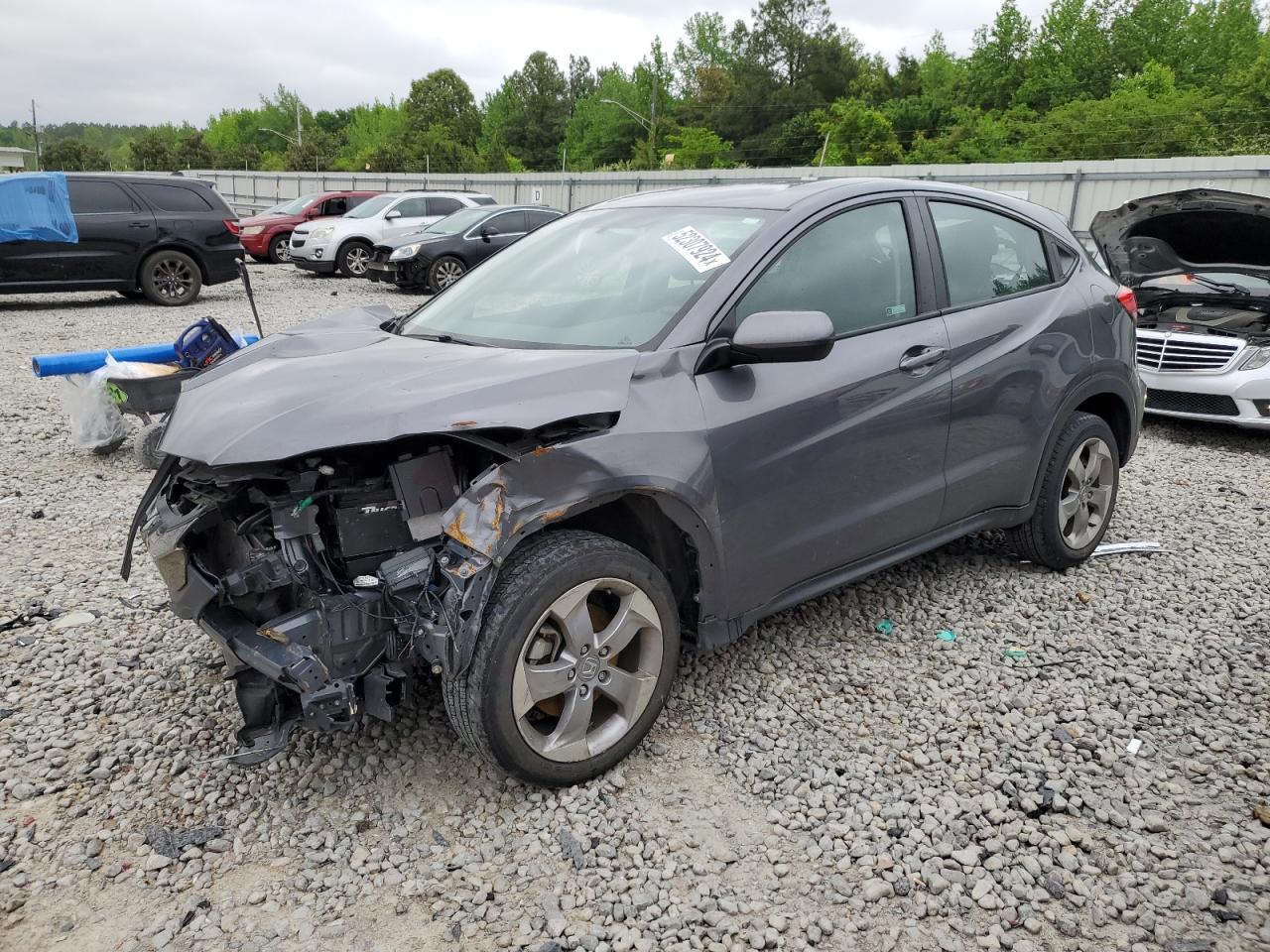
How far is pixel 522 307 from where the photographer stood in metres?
3.44

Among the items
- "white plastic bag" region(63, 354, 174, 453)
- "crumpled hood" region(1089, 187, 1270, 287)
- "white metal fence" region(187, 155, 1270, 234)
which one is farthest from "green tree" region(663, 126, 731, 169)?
"white plastic bag" region(63, 354, 174, 453)

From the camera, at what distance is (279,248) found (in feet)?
65.2

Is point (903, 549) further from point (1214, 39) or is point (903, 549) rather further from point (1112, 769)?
point (1214, 39)

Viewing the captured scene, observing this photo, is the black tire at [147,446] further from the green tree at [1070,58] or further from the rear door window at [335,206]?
the green tree at [1070,58]

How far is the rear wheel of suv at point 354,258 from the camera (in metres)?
17.3

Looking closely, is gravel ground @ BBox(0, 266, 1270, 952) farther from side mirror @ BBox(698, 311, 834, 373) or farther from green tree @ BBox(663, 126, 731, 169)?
green tree @ BBox(663, 126, 731, 169)

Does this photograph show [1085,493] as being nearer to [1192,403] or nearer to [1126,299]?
[1126,299]

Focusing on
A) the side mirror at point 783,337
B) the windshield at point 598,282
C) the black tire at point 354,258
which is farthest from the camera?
the black tire at point 354,258

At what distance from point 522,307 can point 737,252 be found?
2.68 ft

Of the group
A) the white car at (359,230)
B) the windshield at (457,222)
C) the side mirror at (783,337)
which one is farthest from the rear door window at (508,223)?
the side mirror at (783,337)

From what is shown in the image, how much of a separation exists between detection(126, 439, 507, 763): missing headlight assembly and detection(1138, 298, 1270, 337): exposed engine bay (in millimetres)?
7011

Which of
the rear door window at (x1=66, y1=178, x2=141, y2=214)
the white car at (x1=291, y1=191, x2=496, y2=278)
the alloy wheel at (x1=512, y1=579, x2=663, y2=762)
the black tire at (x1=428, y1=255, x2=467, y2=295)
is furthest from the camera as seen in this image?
the white car at (x1=291, y1=191, x2=496, y2=278)

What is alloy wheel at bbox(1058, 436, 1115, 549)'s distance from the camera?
434 centimetres

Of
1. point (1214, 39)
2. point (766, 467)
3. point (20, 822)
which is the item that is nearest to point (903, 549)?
point (766, 467)
